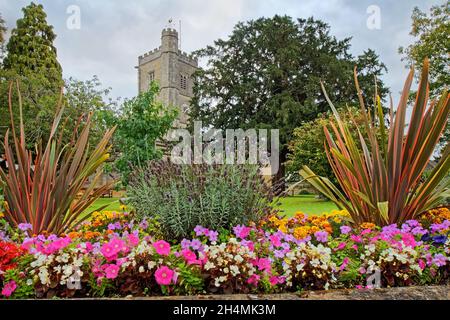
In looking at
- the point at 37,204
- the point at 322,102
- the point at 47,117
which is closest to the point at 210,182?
the point at 37,204

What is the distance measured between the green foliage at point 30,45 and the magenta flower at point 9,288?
20.2 m

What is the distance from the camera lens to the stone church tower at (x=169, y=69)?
139ft

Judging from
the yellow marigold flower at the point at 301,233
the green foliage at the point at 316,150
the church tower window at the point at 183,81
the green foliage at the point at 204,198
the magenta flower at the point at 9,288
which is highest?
the church tower window at the point at 183,81

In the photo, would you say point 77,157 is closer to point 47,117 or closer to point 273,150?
point 47,117

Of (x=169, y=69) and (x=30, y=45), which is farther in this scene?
(x=169, y=69)

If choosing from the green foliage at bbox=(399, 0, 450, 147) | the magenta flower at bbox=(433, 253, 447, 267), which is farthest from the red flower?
the green foliage at bbox=(399, 0, 450, 147)

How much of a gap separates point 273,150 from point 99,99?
8.78m

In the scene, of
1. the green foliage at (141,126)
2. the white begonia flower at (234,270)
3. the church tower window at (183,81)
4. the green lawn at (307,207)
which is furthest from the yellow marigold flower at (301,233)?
the church tower window at (183,81)

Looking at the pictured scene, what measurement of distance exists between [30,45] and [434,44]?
65.9 feet

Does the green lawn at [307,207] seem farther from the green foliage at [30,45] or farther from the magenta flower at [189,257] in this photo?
the green foliage at [30,45]

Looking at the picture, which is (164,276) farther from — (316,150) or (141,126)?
(316,150)

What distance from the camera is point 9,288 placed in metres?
1.81

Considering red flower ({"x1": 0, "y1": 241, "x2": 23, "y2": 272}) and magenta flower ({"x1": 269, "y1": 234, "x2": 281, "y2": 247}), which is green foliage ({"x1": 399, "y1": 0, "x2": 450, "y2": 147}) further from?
red flower ({"x1": 0, "y1": 241, "x2": 23, "y2": 272})

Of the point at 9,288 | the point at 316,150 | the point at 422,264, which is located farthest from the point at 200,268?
the point at 316,150
